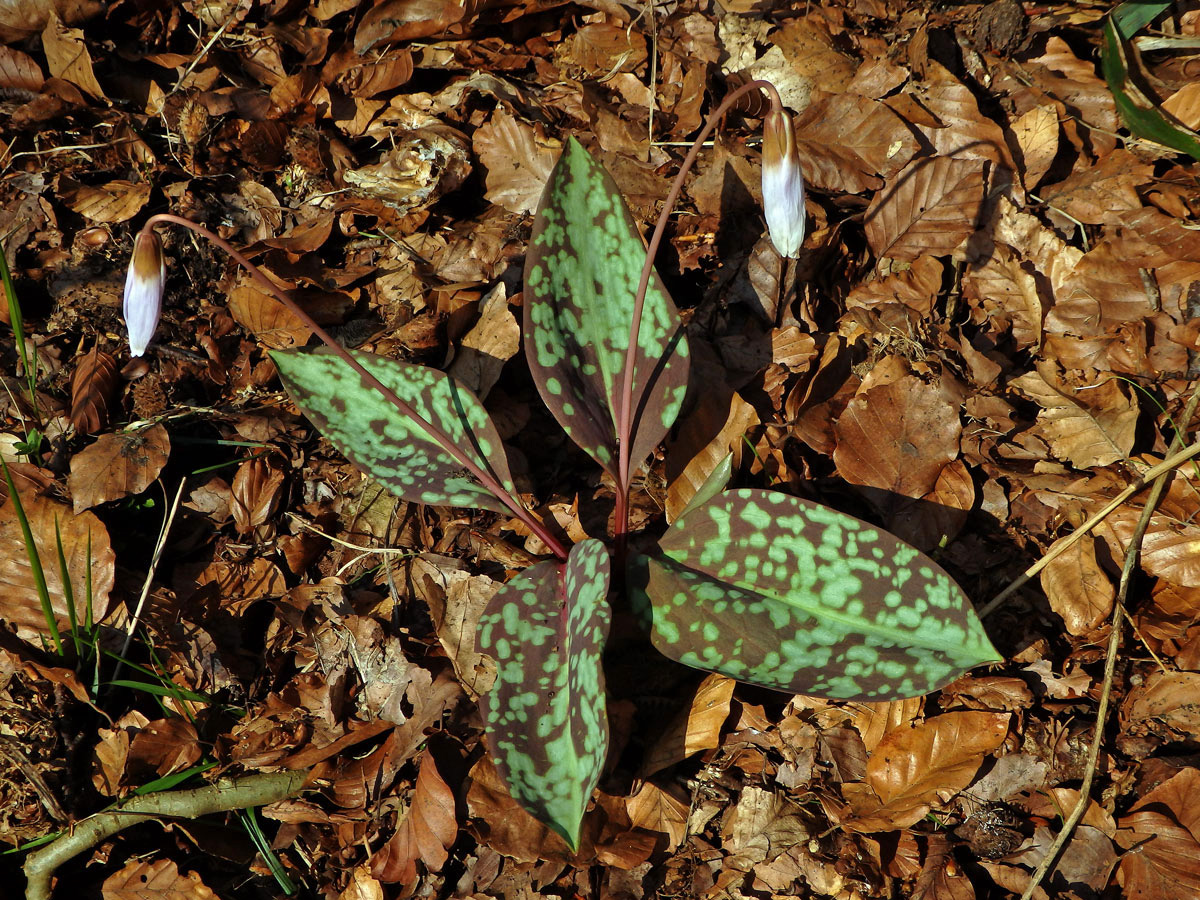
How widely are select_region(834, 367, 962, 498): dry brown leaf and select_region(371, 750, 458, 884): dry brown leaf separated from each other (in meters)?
1.16

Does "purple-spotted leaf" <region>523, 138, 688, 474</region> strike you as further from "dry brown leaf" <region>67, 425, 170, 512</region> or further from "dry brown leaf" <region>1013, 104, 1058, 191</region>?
"dry brown leaf" <region>1013, 104, 1058, 191</region>

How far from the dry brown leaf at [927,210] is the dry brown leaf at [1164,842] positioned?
1.39m

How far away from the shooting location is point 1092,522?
5.82 ft

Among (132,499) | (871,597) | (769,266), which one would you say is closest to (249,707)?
(132,499)

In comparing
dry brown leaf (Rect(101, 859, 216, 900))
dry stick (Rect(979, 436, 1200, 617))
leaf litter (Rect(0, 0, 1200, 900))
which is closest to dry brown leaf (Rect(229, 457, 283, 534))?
leaf litter (Rect(0, 0, 1200, 900))

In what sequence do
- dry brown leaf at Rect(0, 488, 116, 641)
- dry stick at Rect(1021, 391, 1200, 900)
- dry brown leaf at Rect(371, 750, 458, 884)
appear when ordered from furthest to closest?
1. dry brown leaf at Rect(0, 488, 116, 641)
2. dry brown leaf at Rect(371, 750, 458, 884)
3. dry stick at Rect(1021, 391, 1200, 900)

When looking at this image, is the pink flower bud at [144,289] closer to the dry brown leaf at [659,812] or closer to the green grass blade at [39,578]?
the green grass blade at [39,578]

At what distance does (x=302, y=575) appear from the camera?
2047 mm

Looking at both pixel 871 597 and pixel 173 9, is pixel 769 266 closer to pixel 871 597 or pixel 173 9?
pixel 871 597

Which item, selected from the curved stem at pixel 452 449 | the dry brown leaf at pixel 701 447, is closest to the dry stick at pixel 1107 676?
Result: the dry brown leaf at pixel 701 447

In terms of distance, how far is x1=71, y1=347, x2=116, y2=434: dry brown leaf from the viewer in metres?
2.11

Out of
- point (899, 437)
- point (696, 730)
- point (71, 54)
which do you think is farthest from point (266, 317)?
point (899, 437)

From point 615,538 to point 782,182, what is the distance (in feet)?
2.72

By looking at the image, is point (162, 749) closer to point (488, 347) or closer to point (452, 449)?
point (452, 449)
